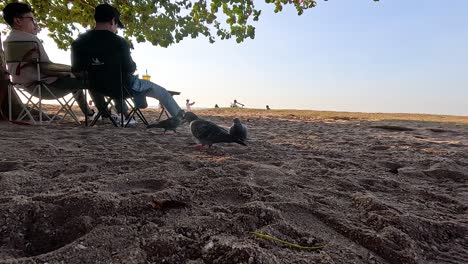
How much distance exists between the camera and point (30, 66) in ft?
17.8

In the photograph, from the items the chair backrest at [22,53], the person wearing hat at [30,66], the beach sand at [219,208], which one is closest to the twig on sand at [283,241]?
the beach sand at [219,208]

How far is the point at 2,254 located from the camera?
129 cm

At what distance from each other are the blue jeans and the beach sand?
2.52 meters

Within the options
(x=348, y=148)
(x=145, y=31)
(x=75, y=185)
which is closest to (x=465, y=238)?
(x=75, y=185)

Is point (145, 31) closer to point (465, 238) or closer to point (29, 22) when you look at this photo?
point (29, 22)

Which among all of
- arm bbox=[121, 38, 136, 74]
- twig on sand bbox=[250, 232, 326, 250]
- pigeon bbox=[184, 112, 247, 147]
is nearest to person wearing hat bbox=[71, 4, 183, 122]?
arm bbox=[121, 38, 136, 74]

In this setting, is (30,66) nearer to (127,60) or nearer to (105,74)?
(105,74)

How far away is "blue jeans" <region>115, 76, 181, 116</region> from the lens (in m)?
5.64

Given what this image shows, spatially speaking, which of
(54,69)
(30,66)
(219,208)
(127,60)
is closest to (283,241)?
(219,208)

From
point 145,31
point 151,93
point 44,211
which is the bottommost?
point 44,211

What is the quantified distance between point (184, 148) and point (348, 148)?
86.5 inches

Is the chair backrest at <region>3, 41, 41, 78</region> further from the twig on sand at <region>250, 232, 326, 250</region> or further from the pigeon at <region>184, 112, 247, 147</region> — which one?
the twig on sand at <region>250, 232, 326, 250</region>

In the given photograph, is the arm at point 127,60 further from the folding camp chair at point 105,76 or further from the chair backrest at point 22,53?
the chair backrest at point 22,53

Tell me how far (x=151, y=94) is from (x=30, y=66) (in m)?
2.04
